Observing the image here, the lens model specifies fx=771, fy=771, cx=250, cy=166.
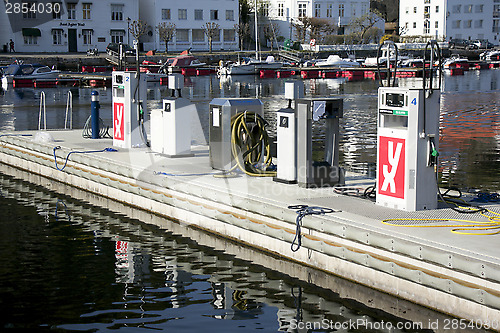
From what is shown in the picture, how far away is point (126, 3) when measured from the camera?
9794 centimetres

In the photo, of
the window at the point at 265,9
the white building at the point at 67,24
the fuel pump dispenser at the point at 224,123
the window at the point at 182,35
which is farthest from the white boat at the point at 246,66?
the fuel pump dispenser at the point at 224,123

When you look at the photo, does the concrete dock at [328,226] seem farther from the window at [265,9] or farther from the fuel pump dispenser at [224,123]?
the window at [265,9]

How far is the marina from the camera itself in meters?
9.55

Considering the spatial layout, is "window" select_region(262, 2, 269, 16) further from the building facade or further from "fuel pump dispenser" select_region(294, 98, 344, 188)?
"fuel pump dispenser" select_region(294, 98, 344, 188)

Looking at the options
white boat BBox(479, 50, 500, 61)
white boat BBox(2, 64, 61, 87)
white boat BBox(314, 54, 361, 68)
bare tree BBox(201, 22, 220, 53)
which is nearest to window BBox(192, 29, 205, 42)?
bare tree BBox(201, 22, 220, 53)

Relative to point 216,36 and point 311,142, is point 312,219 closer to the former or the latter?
point 311,142

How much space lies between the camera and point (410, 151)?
11.8 m

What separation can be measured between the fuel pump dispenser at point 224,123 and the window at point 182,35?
8804 cm

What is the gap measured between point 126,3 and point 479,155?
81.1m

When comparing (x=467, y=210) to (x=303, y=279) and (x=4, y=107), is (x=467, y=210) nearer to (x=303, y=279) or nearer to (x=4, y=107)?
(x=303, y=279)

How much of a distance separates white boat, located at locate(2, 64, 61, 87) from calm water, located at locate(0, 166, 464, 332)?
162 feet

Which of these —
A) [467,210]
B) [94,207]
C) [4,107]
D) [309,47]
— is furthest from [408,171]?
[309,47]

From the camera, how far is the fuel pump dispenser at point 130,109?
19359 mm

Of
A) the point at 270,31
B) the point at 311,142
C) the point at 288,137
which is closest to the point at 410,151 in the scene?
the point at 311,142
